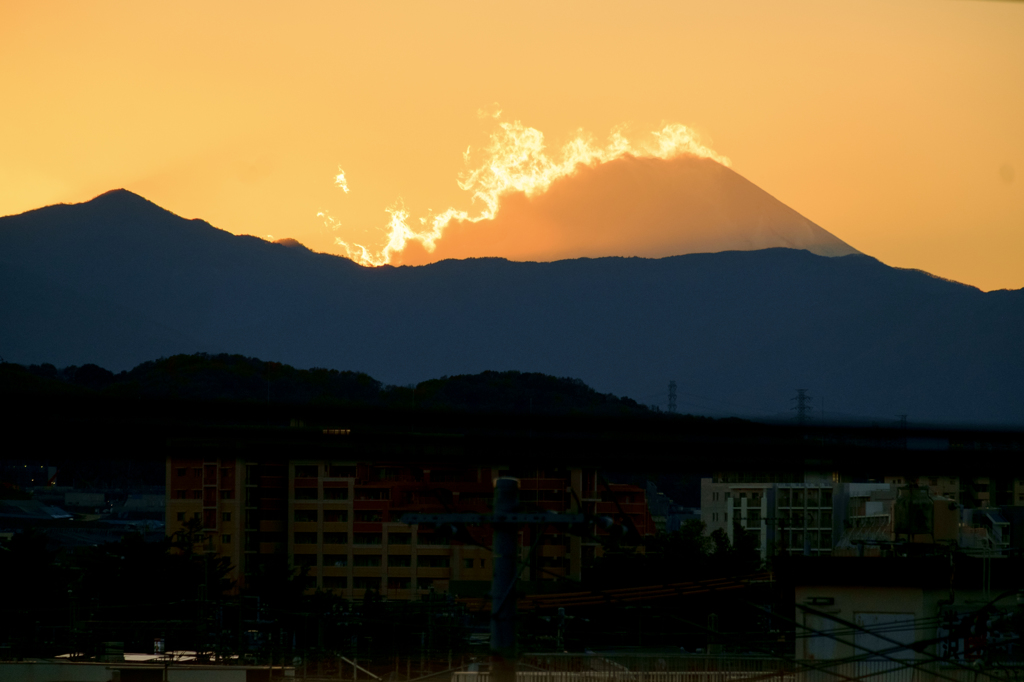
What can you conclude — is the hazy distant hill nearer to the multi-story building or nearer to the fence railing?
the multi-story building

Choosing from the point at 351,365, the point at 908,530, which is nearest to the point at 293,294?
the point at 351,365

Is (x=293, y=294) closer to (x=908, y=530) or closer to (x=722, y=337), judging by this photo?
(x=722, y=337)

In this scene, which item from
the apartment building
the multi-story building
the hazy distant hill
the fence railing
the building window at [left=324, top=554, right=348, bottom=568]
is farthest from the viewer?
the hazy distant hill

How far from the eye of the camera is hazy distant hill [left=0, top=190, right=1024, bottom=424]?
410 ft

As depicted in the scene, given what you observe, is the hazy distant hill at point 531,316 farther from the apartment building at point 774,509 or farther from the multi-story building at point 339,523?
the multi-story building at point 339,523

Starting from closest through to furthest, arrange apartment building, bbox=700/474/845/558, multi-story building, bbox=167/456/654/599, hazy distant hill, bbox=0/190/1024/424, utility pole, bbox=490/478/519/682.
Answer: utility pole, bbox=490/478/519/682, multi-story building, bbox=167/456/654/599, apartment building, bbox=700/474/845/558, hazy distant hill, bbox=0/190/1024/424

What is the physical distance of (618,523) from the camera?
6.05 m

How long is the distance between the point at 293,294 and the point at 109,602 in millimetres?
137652

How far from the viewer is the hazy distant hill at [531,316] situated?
410 feet

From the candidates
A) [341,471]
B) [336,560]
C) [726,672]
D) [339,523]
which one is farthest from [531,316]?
[726,672]

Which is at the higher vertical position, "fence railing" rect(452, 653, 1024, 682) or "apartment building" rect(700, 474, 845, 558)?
"fence railing" rect(452, 653, 1024, 682)

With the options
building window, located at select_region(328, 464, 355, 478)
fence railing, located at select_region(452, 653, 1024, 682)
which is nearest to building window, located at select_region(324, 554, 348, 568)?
building window, located at select_region(328, 464, 355, 478)

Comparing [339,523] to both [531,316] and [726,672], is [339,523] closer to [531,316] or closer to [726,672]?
[726,672]

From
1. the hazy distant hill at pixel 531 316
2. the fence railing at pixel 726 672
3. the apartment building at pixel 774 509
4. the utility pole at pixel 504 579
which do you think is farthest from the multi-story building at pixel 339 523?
the hazy distant hill at pixel 531 316
